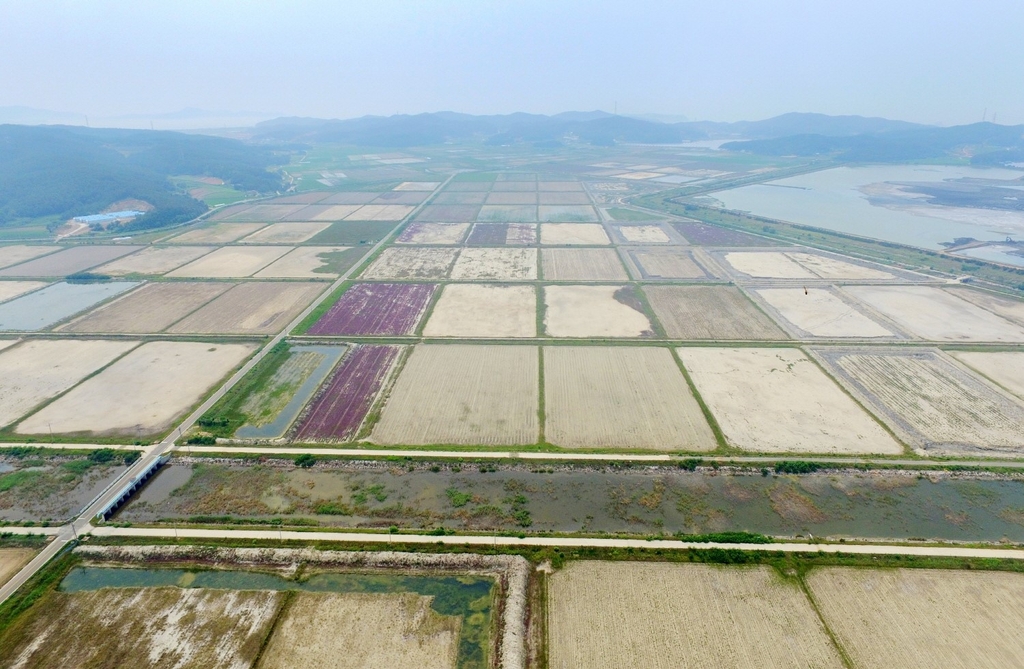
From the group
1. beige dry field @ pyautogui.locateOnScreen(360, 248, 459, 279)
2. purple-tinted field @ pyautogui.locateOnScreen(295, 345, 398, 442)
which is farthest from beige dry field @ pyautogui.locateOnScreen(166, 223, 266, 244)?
purple-tinted field @ pyautogui.locateOnScreen(295, 345, 398, 442)

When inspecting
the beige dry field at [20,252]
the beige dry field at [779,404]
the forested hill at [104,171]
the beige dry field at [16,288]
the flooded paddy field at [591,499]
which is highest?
the forested hill at [104,171]

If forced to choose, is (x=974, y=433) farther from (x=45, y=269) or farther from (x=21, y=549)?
(x=45, y=269)

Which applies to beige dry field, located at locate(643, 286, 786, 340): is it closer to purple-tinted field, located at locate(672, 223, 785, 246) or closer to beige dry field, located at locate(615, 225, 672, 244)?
purple-tinted field, located at locate(672, 223, 785, 246)

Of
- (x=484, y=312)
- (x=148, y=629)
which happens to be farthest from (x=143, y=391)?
(x=484, y=312)

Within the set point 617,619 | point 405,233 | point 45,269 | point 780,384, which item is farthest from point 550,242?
point 45,269

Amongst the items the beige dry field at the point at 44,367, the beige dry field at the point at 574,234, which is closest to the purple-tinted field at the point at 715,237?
the beige dry field at the point at 574,234

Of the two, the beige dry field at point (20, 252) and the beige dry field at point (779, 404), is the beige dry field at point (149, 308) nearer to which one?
the beige dry field at point (20, 252)

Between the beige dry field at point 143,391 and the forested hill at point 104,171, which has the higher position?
the forested hill at point 104,171
